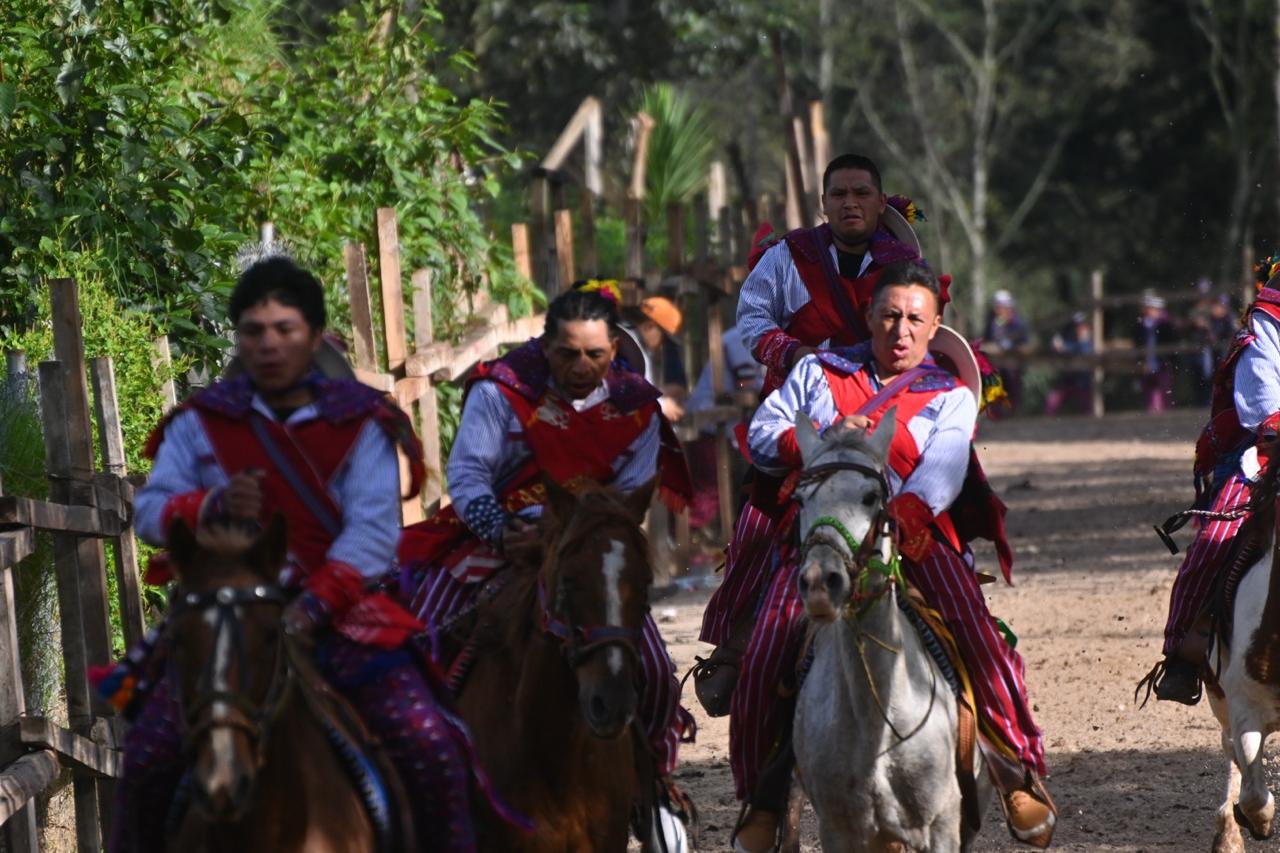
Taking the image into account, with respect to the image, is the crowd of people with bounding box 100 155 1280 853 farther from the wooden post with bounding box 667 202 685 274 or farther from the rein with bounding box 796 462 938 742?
the wooden post with bounding box 667 202 685 274

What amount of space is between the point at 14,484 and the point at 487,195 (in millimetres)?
7148

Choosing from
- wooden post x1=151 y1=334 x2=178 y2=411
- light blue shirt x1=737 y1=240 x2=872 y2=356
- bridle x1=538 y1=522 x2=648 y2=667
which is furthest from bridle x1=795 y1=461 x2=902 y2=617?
wooden post x1=151 y1=334 x2=178 y2=411

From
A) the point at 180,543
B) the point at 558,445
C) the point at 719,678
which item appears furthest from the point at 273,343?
the point at 719,678

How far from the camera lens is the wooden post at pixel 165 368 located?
8688mm

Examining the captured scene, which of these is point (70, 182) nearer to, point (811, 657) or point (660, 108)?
point (811, 657)

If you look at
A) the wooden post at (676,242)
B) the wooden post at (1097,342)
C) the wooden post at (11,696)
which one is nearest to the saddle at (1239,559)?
the wooden post at (11,696)

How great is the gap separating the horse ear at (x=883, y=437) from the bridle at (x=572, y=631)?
1.04 meters

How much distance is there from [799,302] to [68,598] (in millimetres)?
3086

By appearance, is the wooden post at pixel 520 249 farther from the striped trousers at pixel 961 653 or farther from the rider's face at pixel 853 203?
the striped trousers at pixel 961 653

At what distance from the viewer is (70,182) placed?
9.40m

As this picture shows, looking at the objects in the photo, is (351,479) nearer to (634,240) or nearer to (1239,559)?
(1239,559)

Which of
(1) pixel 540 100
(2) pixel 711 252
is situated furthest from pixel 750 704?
(1) pixel 540 100

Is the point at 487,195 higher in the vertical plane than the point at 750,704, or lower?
higher

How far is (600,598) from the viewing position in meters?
5.74
